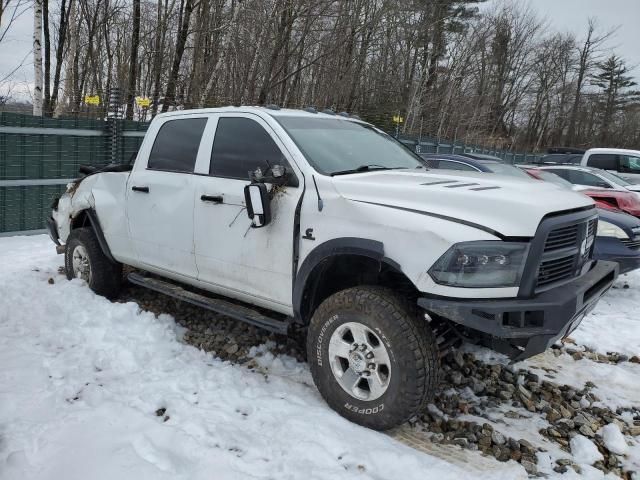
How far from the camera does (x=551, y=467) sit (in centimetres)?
309

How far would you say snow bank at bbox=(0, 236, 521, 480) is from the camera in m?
2.84

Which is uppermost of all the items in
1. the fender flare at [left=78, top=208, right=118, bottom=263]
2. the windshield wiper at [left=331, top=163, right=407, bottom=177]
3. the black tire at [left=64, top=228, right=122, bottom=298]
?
the windshield wiper at [left=331, top=163, right=407, bottom=177]

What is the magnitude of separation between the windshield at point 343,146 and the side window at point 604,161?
41.1 ft

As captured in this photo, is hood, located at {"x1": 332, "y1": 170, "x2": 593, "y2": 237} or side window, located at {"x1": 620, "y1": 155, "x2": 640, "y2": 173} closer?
hood, located at {"x1": 332, "y1": 170, "x2": 593, "y2": 237}

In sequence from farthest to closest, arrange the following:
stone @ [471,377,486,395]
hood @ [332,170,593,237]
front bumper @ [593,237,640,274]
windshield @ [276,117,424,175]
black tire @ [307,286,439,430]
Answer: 1. front bumper @ [593,237,640,274]
2. stone @ [471,377,486,395]
3. windshield @ [276,117,424,175]
4. black tire @ [307,286,439,430]
5. hood @ [332,170,593,237]

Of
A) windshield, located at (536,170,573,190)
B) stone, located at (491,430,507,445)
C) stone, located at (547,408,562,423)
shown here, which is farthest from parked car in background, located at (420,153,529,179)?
stone, located at (491,430,507,445)

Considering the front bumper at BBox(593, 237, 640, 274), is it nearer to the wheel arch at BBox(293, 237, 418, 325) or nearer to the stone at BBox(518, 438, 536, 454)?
the stone at BBox(518, 438, 536, 454)

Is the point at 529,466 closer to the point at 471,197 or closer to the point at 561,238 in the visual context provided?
the point at 561,238

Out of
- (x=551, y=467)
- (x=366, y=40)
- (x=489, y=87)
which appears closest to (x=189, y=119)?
(x=551, y=467)

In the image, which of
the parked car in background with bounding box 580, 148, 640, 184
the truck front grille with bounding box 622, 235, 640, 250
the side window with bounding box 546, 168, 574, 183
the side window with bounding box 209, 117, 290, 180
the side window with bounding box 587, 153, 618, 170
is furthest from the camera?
the side window with bounding box 587, 153, 618, 170

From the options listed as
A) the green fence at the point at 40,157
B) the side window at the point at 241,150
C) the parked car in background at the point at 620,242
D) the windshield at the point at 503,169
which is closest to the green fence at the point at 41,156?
the green fence at the point at 40,157

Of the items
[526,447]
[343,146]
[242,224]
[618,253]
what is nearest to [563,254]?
[526,447]

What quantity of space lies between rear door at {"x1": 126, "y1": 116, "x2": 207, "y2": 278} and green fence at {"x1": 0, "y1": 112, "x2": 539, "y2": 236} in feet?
15.2

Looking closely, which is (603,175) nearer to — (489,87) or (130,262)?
(130,262)
